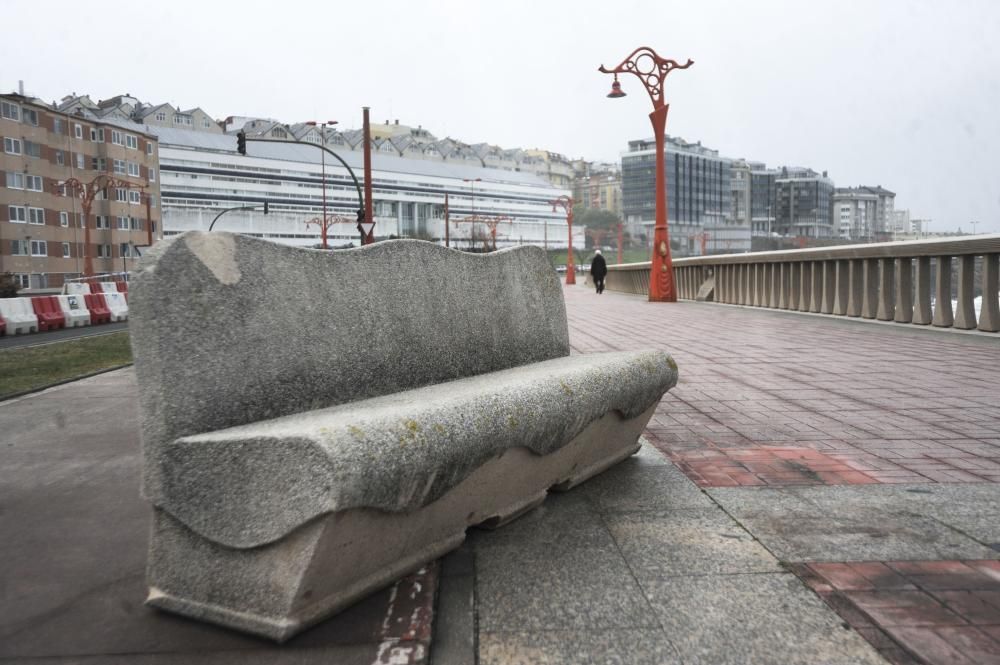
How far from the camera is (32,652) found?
2363 millimetres

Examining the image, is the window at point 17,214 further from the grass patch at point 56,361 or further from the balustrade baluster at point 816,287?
the balustrade baluster at point 816,287

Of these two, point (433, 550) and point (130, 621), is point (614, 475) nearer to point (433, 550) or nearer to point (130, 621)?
point (433, 550)

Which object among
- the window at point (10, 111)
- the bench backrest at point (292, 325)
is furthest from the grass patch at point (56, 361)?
the window at point (10, 111)

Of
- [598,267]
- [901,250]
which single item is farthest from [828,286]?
[598,267]

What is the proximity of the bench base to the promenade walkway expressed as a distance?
0.06 meters

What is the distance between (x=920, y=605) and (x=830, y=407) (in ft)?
12.1

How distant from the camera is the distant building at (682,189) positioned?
160250 millimetres

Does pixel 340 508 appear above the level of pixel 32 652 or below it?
above

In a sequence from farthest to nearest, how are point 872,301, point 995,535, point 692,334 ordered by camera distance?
point 872,301
point 692,334
point 995,535

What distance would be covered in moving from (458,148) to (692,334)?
6184 inches

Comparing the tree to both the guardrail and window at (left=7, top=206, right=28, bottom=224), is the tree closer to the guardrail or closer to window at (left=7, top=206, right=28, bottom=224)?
the guardrail

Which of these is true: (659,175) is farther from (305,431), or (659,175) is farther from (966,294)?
(305,431)

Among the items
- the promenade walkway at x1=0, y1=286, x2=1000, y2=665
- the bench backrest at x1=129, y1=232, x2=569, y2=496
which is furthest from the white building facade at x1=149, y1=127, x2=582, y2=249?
the bench backrest at x1=129, y1=232, x2=569, y2=496

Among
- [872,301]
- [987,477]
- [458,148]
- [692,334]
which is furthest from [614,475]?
[458,148]
